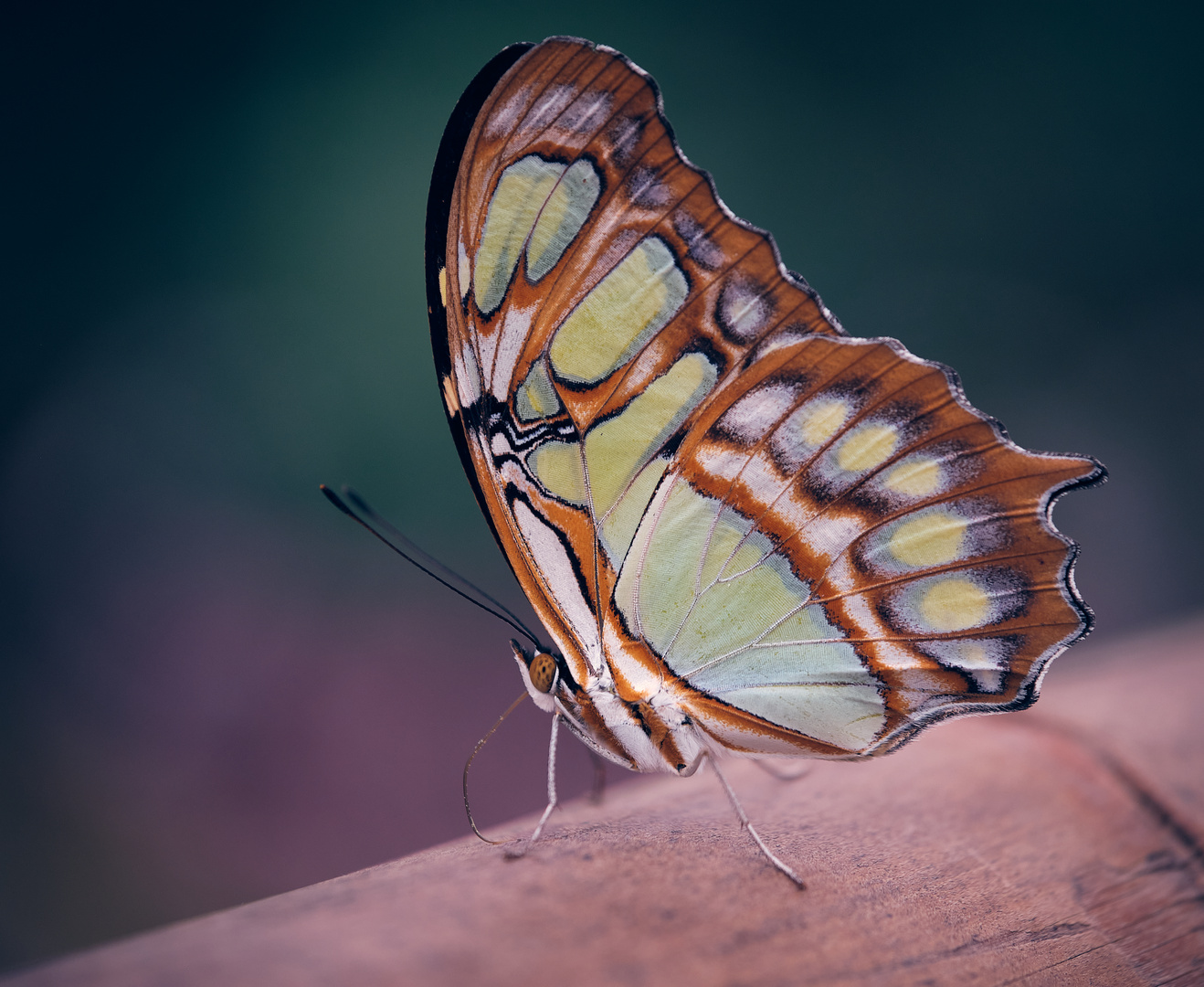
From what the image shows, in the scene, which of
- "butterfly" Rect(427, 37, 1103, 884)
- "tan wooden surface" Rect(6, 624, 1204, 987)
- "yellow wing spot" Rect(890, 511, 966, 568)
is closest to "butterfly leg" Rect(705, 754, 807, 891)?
"tan wooden surface" Rect(6, 624, 1204, 987)

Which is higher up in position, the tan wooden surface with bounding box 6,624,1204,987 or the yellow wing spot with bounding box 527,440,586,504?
the yellow wing spot with bounding box 527,440,586,504

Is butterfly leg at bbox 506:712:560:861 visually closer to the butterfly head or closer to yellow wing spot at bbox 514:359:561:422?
the butterfly head

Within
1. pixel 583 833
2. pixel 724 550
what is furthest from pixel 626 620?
pixel 583 833

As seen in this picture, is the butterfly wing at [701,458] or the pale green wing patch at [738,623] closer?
the butterfly wing at [701,458]

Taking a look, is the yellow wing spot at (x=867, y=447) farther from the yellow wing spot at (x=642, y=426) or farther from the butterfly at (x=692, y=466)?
the yellow wing spot at (x=642, y=426)

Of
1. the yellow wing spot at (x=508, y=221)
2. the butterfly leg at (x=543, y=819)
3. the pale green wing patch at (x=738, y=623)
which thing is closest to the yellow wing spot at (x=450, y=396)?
the yellow wing spot at (x=508, y=221)

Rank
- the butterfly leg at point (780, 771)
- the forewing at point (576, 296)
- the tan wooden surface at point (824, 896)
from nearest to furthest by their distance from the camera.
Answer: the tan wooden surface at point (824, 896), the forewing at point (576, 296), the butterfly leg at point (780, 771)

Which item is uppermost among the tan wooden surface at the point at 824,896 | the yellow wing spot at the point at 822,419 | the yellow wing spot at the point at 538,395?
the yellow wing spot at the point at 538,395

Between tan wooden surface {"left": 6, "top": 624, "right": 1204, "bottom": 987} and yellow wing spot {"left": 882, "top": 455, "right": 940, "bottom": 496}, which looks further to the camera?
yellow wing spot {"left": 882, "top": 455, "right": 940, "bottom": 496}

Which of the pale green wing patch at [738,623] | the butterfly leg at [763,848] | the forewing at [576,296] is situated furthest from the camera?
the pale green wing patch at [738,623]
